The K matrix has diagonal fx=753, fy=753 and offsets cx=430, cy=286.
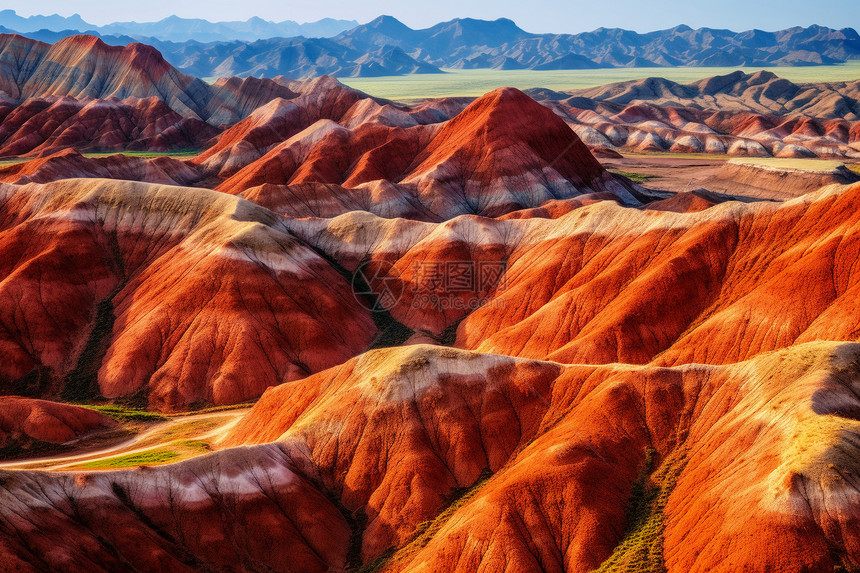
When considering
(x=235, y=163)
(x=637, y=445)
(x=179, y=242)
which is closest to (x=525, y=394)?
(x=637, y=445)

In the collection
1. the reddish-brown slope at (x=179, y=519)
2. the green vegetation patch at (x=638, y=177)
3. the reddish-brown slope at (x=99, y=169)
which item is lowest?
the reddish-brown slope at (x=179, y=519)

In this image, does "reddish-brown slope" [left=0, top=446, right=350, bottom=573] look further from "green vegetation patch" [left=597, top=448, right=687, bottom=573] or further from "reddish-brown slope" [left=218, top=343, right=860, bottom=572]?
"green vegetation patch" [left=597, top=448, right=687, bottom=573]

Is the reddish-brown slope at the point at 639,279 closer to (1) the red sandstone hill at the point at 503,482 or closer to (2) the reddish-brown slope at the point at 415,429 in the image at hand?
(1) the red sandstone hill at the point at 503,482

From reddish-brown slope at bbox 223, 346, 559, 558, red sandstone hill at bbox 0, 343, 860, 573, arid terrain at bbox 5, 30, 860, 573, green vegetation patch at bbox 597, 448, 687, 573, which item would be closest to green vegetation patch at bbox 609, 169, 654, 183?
arid terrain at bbox 5, 30, 860, 573

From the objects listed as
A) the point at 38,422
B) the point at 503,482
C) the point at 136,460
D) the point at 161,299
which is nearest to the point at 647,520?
the point at 503,482

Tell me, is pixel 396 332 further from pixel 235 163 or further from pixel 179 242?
pixel 235 163

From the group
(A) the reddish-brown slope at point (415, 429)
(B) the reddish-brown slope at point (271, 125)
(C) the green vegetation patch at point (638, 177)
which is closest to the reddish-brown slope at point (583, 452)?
(A) the reddish-brown slope at point (415, 429)
